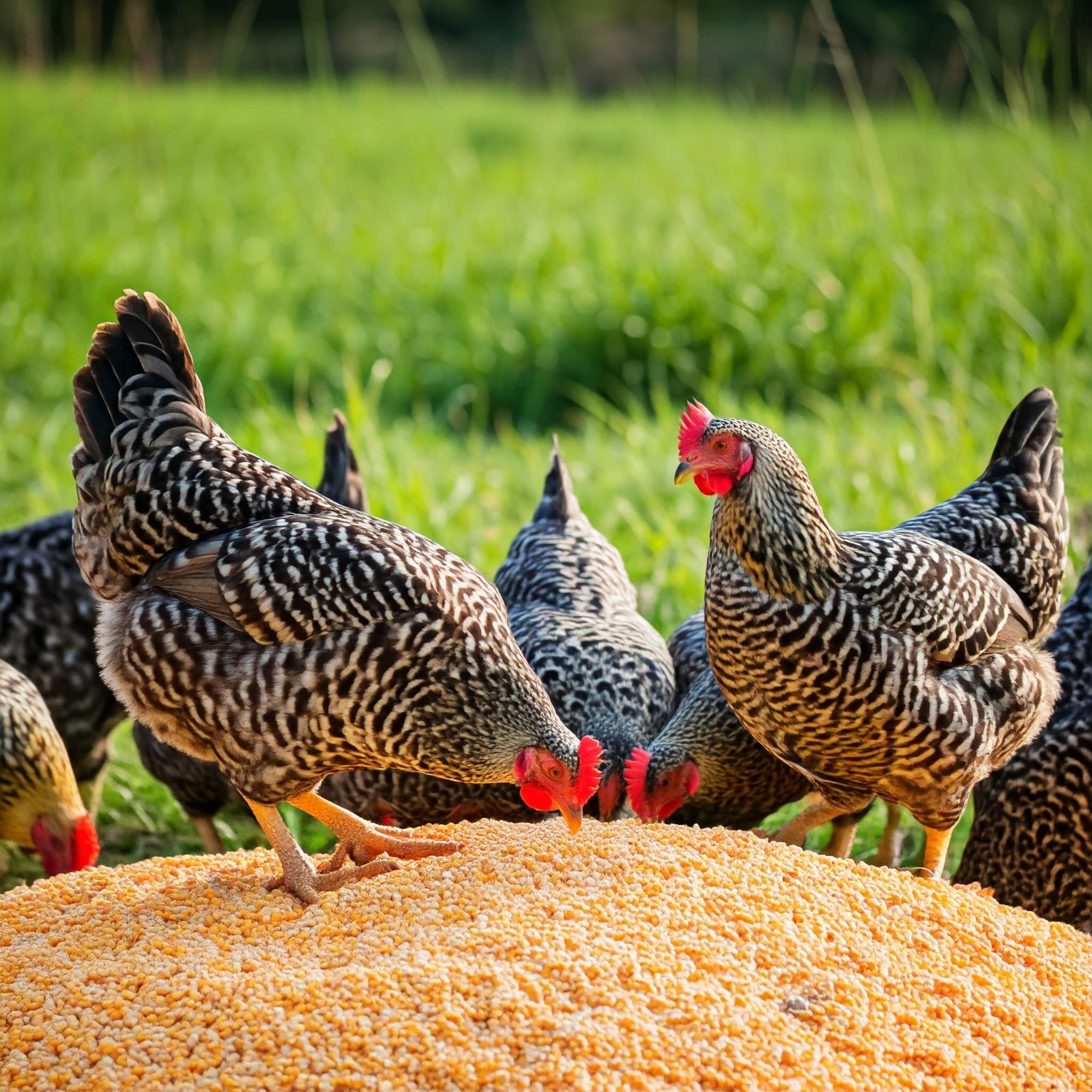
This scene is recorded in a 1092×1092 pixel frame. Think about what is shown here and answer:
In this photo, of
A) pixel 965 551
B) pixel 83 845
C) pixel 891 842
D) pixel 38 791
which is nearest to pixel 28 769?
pixel 38 791

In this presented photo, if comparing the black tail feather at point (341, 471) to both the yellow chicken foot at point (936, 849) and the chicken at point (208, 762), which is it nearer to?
the chicken at point (208, 762)

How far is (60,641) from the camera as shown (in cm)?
425

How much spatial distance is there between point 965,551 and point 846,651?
28.3 inches

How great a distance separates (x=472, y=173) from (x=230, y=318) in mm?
3718

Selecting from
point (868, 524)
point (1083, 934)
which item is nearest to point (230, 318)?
point (868, 524)

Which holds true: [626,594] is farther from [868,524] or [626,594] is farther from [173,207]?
[173,207]

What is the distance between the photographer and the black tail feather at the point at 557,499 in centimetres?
439

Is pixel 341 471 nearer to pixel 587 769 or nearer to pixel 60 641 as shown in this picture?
pixel 60 641

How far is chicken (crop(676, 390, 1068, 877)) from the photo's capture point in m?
2.79

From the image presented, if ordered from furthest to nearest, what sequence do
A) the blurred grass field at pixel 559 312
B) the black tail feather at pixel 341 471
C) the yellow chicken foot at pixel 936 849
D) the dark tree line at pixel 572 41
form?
the dark tree line at pixel 572 41 < the blurred grass field at pixel 559 312 < the black tail feather at pixel 341 471 < the yellow chicken foot at pixel 936 849

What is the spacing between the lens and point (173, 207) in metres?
9.86

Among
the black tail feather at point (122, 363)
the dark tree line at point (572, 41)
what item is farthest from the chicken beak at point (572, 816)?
the dark tree line at point (572, 41)

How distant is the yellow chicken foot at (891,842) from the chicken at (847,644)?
42 cm

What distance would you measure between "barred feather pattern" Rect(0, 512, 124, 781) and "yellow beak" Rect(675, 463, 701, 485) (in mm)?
2354
